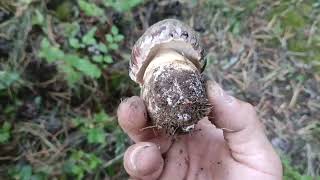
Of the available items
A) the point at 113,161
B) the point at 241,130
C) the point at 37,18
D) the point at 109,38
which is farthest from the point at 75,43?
the point at 241,130

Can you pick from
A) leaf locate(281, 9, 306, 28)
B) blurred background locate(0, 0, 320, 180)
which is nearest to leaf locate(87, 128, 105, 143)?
blurred background locate(0, 0, 320, 180)

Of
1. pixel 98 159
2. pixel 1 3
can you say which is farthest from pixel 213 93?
pixel 1 3

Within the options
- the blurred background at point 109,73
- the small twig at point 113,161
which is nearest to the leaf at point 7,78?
the blurred background at point 109,73

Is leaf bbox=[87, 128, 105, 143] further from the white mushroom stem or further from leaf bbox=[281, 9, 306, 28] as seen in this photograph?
leaf bbox=[281, 9, 306, 28]

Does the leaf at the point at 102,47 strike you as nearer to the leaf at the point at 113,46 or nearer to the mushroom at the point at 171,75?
the leaf at the point at 113,46

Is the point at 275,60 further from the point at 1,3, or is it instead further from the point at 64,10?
the point at 1,3
